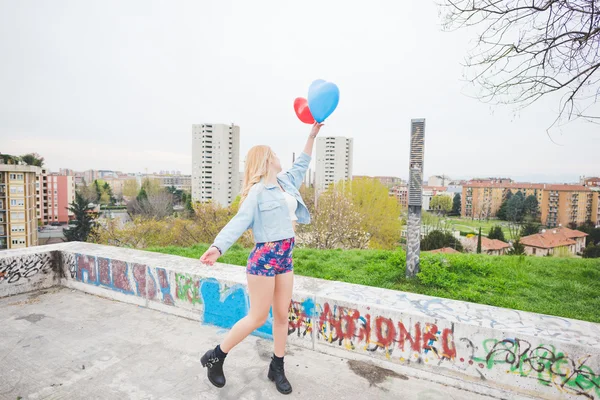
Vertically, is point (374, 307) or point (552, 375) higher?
point (374, 307)

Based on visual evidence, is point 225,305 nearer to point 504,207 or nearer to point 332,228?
point 332,228

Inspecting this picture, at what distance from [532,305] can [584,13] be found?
12.9 feet

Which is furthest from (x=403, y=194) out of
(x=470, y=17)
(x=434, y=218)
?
(x=470, y=17)

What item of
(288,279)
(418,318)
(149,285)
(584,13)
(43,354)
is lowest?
(43,354)

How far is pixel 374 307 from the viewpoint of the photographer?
276 centimetres

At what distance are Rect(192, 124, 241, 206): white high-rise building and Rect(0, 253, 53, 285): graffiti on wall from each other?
66.4 m

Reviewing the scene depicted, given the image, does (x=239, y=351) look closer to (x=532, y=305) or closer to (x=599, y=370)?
(x=599, y=370)

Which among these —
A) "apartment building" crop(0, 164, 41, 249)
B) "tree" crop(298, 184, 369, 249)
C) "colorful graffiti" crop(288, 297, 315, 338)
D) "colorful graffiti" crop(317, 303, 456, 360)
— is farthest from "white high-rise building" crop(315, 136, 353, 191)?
"colorful graffiti" crop(317, 303, 456, 360)

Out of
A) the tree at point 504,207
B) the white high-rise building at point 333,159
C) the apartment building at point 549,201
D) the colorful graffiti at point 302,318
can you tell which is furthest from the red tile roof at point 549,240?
the colorful graffiti at point 302,318

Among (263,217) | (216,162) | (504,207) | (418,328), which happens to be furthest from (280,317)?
(504,207)

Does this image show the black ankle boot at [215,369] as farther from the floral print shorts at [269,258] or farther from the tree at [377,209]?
the tree at [377,209]

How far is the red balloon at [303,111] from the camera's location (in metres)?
3.14

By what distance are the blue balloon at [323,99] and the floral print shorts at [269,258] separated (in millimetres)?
1197

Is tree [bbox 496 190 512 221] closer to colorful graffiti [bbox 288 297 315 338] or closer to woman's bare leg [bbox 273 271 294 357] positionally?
colorful graffiti [bbox 288 297 315 338]
